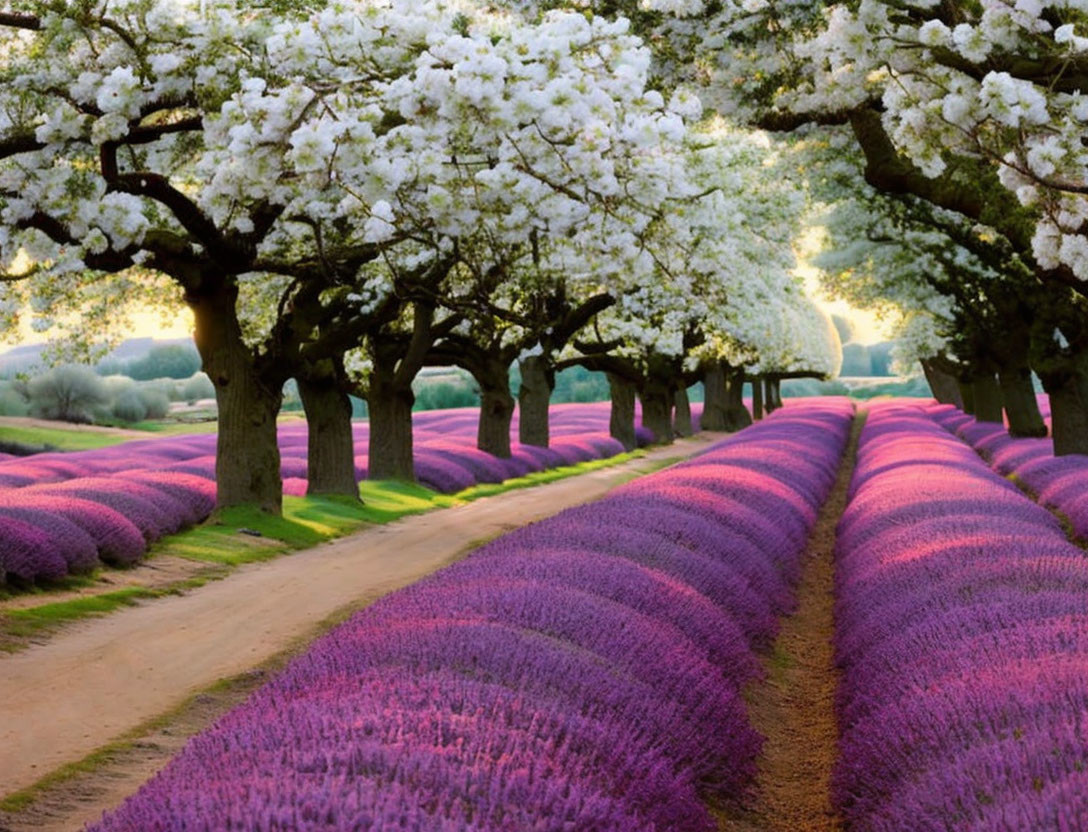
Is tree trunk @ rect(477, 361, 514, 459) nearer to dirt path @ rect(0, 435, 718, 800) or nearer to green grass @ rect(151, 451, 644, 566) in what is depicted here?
green grass @ rect(151, 451, 644, 566)

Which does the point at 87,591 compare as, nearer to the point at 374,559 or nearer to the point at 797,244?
the point at 374,559

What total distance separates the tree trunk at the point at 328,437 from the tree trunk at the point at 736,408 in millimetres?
37849

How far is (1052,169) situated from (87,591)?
10561mm

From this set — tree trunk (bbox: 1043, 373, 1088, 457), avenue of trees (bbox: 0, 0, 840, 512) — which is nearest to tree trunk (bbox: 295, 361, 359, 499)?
avenue of trees (bbox: 0, 0, 840, 512)

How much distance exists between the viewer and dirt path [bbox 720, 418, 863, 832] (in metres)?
6.14

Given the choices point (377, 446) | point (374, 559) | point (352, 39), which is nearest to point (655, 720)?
point (352, 39)

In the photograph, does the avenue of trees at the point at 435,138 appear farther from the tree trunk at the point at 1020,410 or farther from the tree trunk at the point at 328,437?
the tree trunk at the point at 1020,410

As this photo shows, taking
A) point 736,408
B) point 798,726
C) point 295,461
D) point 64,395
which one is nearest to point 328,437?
point 295,461

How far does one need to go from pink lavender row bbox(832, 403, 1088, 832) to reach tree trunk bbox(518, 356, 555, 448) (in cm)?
2275

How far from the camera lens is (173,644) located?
424 inches

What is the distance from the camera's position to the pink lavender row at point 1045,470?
1568 cm

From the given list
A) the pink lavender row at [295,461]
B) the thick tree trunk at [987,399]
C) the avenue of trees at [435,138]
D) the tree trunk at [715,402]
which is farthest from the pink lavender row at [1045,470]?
the tree trunk at [715,402]

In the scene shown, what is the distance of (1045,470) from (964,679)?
17124mm

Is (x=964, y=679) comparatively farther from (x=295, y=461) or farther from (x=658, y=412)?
(x=658, y=412)
